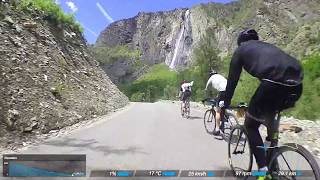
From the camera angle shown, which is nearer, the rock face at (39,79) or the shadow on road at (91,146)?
the shadow on road at (91,146)

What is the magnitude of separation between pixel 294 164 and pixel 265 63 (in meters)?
1.16

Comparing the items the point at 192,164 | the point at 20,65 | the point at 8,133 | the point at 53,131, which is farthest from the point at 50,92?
the point at 192,164

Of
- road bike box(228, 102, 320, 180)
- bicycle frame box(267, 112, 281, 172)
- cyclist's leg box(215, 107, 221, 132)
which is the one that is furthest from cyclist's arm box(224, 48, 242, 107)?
cyclist's leg box(215, 107, 221, 132)

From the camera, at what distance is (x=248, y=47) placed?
17.6 feet

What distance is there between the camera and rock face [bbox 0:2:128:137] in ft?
38.9

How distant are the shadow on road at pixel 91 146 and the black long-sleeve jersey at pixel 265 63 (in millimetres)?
3900

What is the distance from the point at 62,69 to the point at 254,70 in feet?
48.2

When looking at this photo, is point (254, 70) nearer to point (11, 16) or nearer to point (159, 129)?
point (159, 129)

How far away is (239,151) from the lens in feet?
21.4

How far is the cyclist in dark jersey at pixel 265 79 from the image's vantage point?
16.2ft

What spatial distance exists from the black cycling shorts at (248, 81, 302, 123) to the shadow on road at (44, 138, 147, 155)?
13.2ft
